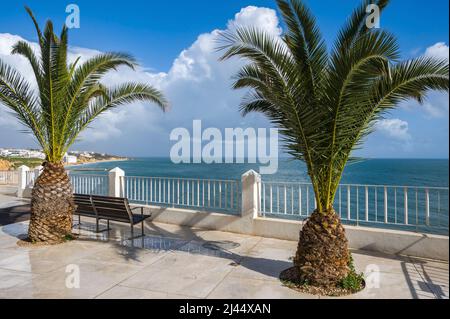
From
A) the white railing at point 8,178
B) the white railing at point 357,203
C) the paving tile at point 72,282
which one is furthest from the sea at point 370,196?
the white railing at point 8,178

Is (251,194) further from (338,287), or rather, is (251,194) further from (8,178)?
(8,178)

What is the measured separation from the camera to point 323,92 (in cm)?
405

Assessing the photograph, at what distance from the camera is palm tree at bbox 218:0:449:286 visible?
3.81 meters

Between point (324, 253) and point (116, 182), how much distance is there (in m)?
6.65

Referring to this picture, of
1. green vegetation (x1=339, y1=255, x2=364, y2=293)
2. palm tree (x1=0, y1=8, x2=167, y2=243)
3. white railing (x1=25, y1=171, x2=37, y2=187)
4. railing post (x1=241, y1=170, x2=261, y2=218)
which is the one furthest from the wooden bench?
white railing (x1=25, y1=171, x2=37, y2=187)

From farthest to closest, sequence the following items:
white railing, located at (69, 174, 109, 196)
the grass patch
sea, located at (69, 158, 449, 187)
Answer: sea, located at (69, 158, 449, 187), white railing, located at (69, 174, 109, 196), the grass patch

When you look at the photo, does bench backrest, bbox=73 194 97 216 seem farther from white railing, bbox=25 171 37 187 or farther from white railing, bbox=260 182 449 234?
white railing, bbox=25 171 37 187

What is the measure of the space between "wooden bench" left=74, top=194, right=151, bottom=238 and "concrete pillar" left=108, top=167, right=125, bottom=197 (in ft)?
5.69

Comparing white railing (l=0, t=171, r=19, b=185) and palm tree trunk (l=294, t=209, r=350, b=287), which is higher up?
white railing (l=0, t=171, r=19, b=185)

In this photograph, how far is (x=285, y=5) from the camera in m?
4.21

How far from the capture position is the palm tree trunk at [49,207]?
6047 mm
